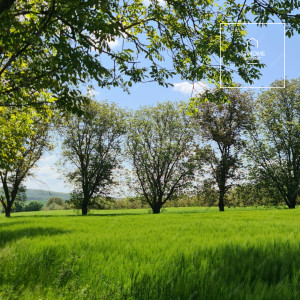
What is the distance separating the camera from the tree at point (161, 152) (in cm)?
3869

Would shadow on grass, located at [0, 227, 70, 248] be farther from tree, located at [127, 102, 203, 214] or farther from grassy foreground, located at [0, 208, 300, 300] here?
tree, located at [127, 102, 203, 214]

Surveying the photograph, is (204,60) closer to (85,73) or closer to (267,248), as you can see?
(85,73)

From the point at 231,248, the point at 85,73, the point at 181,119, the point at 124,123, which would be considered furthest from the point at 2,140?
the point at 181,119

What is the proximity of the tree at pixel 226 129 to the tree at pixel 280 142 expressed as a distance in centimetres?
252

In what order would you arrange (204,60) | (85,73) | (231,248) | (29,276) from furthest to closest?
(204,60) → (85,73) → (231,248) → (29,276)

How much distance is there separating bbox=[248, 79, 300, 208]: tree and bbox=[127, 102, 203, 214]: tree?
886 centimetres

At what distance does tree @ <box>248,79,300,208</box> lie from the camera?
35812 millimetres

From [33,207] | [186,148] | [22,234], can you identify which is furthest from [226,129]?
[33,207]

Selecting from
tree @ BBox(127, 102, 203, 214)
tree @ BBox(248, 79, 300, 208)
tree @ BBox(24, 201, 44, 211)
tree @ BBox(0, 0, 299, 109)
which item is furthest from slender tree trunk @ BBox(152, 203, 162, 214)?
tree @ BBox(24, 201, 44, 211)

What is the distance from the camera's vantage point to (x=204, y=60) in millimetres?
10625

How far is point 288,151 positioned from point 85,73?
1407 inches

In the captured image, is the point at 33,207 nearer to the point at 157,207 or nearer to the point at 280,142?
the point at 157,207

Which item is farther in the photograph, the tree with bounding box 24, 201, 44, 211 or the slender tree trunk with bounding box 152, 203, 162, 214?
the tree with bounding box 24, 201, 44, 211

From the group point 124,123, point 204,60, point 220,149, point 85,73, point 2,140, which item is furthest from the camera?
point 124,123
